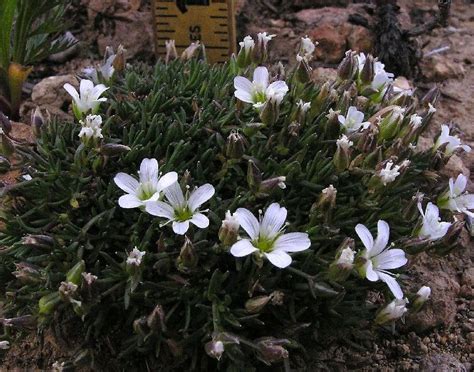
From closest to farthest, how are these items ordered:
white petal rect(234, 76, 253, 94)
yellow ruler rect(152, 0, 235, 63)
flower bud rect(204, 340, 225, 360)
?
flower bud rect(204, 340, 225, 360), white petal rect(234, 76, 253, 94), yellow ruler rect(152, 0, 235, 63)

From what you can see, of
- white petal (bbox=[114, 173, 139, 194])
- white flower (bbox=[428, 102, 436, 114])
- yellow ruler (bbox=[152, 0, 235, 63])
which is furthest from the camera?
yellow ruler (bbox=[152, 0, 235, 63])

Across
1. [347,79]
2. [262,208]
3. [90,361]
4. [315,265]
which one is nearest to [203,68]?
[347,79]

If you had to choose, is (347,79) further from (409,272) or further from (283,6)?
(283,6)

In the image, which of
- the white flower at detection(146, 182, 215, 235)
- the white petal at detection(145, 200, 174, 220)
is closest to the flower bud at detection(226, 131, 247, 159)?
the white flower at detection(146, 182, 215, 235)

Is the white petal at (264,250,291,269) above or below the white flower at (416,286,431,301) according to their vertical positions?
above

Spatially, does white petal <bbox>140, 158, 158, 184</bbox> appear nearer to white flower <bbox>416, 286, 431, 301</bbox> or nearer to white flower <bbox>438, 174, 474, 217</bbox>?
white flower <bbox>416, 286, 431, 301</bbox>

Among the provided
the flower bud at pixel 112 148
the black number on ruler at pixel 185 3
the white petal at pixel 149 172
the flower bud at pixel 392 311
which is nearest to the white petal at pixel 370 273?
the flower bud at pixel 392 311
